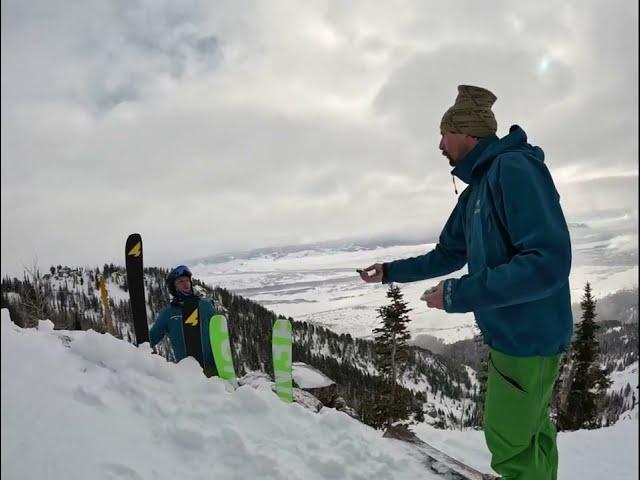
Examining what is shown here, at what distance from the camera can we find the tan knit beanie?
2.47 metres

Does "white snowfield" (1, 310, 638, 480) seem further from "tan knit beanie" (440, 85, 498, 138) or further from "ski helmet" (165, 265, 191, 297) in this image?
"ski helmet" (165, 265, 191, 297)

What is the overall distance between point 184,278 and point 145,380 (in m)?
4.15

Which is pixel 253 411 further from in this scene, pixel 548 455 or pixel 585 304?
pixel 585 304

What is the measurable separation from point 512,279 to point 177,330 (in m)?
6.67

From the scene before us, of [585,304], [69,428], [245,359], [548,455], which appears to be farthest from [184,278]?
[245,359]

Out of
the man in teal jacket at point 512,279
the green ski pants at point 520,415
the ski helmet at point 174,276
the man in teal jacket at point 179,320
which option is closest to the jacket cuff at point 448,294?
the man in teal jacket at point 512,279

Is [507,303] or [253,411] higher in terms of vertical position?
[507,303]

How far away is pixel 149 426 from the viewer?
10.5 feet

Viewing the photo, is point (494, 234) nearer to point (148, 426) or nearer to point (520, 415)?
point (520, 415)

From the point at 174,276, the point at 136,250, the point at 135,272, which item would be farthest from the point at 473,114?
the point at 135,272

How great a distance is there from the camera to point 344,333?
19388 cm

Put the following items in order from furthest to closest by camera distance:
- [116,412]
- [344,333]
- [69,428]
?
[344,333], [116,412], [69,428]

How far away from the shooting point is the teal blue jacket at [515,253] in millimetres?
1809

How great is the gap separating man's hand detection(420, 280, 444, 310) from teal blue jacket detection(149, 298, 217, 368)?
5.86 metres
